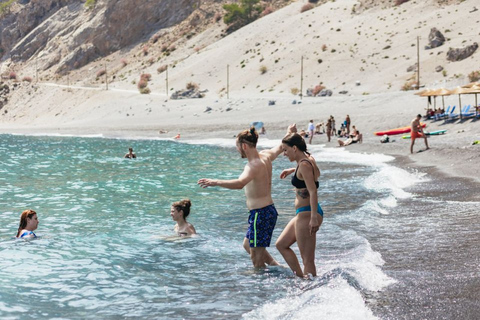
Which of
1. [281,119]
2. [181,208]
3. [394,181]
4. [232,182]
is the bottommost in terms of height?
[394,181]

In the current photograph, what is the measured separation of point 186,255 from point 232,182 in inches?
115

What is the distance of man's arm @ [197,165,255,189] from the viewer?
6211 millimetres

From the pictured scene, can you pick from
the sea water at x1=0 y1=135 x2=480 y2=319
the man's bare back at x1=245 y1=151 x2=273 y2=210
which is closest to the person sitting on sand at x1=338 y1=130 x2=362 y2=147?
the sea water at x1=0 y1=135 x2=480 y2=319

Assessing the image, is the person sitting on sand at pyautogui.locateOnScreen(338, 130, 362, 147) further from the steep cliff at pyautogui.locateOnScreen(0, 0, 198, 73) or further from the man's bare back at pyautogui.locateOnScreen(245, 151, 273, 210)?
the steep cliff at pyautogui.locateOnScreen(0, 0, 198, 73)

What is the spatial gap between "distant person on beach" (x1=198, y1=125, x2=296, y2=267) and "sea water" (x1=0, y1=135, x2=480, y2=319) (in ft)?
1.68

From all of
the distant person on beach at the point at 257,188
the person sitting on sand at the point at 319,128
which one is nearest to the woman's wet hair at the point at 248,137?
the distant person on beach at the point at 257,188

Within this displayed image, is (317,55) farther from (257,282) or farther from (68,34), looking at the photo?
(257,282)

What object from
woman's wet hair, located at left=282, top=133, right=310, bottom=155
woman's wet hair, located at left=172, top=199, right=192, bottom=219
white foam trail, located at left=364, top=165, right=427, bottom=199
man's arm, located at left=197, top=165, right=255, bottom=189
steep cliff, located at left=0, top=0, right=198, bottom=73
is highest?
steep cliff, located at left=0, top=0, right=198, bottom=73

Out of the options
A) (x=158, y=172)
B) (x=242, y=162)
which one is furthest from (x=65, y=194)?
(x=242, y=162)

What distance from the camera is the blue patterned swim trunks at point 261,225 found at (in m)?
7.03

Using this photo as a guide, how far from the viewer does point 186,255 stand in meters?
9.01

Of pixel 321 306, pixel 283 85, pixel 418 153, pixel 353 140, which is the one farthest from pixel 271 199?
pixel 283 85

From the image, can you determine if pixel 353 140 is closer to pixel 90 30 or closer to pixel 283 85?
pixel 283 85

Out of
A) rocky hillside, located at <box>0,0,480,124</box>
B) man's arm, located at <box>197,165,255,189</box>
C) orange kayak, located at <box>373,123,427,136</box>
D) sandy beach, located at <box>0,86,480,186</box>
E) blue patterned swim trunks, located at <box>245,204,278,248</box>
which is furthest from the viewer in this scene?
rocky hillside, located at <box>0,0,480,124</box>
